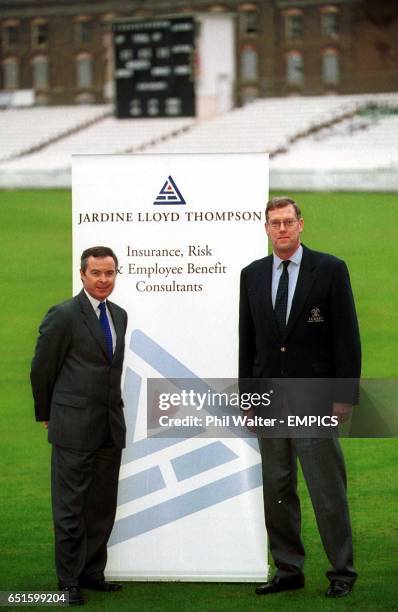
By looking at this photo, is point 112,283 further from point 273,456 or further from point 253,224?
point 273,456

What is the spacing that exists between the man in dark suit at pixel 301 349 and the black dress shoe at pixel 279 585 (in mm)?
184

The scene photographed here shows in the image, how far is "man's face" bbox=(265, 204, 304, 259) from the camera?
564cm

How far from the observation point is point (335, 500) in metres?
5.85

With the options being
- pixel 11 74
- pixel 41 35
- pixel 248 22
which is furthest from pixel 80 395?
pixel 11 74

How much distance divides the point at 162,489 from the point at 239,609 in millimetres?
663

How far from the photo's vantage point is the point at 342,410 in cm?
560

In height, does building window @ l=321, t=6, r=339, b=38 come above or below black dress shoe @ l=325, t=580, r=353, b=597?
above

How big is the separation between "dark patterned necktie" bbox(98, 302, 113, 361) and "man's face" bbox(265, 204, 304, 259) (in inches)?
33.0

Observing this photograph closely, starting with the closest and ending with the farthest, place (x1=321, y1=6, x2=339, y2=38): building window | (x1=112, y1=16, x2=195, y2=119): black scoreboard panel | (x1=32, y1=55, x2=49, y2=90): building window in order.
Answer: (x1=112, y1=16, x2=195, y2=119): black scoreboard panel
(x1=321, y1=6, x2=339, y2=38): building window
(x1=32, y1=55, x2=49, y2=90): building window

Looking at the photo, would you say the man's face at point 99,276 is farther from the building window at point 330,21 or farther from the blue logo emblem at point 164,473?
the building window at point 330,21

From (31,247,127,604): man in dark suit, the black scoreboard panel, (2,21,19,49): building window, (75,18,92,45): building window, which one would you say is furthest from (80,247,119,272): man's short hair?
(2,21,19,49): building window

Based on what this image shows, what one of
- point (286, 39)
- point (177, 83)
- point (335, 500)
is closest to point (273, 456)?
point (335, 500)

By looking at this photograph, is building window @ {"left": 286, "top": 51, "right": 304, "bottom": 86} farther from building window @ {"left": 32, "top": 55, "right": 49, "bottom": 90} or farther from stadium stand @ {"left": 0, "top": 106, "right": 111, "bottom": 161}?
building window @ {"left": 32, "top": 55, "right": 49, "bottom": 90}

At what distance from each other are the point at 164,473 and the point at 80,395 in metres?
0.60
